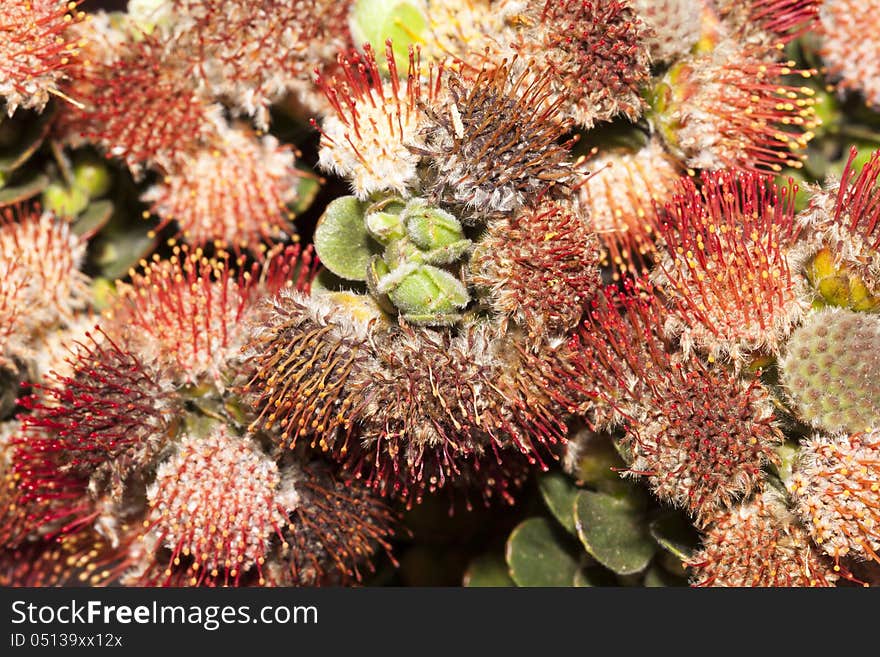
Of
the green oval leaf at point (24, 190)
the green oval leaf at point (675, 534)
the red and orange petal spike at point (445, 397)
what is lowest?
Answer: the green oval leaf at point (675, 534)

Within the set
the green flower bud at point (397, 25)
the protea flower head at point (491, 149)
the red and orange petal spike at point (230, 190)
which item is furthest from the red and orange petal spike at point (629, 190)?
the red and orange petal spike at point (230, 190)

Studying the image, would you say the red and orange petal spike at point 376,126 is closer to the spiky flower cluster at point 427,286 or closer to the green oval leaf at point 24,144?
the spiky flower cluster at point 427,286

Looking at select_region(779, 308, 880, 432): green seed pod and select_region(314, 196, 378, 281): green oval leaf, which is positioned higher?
select_region(314, 196, 378, 281): green oval leaf

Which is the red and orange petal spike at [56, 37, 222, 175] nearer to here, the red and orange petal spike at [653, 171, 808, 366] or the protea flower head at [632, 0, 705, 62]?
the protea flower head at [632, 0, 705, 62]

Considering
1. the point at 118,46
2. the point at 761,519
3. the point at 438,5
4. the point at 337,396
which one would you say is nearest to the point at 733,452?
the point at 761,519

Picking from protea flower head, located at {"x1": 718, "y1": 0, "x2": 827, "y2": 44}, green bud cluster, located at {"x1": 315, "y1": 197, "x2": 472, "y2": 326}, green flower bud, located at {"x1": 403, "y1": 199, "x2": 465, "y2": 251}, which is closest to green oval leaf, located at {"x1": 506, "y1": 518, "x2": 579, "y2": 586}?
green bud cluster, located at {"x1": 315, "y1": 197, "x2": 472, "y2": 326}

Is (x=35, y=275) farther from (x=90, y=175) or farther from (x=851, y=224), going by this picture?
(x=851, y=224)

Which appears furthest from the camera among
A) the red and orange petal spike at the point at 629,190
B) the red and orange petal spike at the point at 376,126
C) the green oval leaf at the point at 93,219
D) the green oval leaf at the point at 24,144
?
the green oval leaf at the point at 93,219
